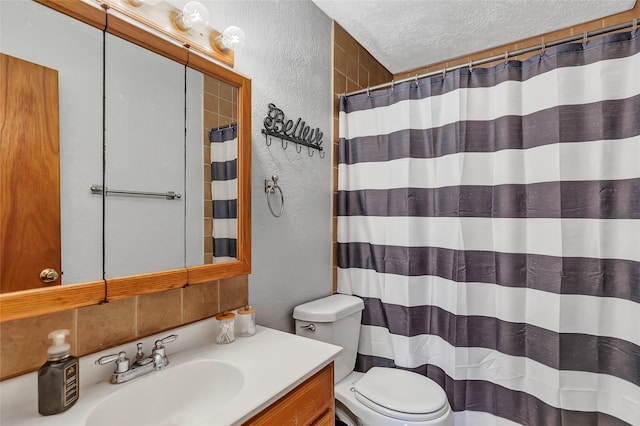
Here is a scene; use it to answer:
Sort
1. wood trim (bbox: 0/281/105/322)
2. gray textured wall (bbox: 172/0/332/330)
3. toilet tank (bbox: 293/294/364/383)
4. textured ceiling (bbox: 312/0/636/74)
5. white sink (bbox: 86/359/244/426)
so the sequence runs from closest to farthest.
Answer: wood trim (bbox: 0/281/105/322) < white sink (bbox: 86/359/244/426) < gray textured wall (bbox: 172/0/332/330) < toilet tank (bbox: 293/294/364/383) < textured ceiling (bbox: 312/0/636/74)

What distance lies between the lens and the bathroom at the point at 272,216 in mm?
882

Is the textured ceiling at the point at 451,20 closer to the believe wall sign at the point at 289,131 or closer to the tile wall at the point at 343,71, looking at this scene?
the tile wall at the point at 343,71

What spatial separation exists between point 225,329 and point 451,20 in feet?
7.11

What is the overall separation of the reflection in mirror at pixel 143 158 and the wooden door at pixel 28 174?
119 mm

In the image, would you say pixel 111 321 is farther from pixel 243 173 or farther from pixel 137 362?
pixel 243 173

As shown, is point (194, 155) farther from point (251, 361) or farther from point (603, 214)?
point (603, 214)

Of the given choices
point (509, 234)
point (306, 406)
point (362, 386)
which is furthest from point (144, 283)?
point (509, 234)

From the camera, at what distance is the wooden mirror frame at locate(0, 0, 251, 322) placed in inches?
28.1

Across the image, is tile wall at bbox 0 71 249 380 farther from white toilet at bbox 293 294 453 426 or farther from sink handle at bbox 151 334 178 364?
white toilet at bbox 293 294 453 426

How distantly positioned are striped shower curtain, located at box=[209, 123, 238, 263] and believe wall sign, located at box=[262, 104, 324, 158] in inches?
11.7

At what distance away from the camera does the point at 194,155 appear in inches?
43.5

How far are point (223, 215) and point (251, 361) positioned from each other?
53cm

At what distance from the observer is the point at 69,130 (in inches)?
31.8

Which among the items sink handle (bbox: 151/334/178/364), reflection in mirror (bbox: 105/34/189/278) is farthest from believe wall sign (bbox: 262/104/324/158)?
sink handle (bbox: 151/334/178/364)
